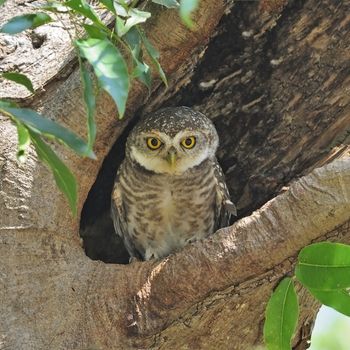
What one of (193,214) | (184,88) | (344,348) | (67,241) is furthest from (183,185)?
(344,348)

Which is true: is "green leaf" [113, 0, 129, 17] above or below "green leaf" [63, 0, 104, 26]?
below

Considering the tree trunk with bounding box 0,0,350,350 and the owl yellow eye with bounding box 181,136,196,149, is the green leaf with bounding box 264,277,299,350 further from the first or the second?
the owl yellow eye with bounding box 181,136,196,149

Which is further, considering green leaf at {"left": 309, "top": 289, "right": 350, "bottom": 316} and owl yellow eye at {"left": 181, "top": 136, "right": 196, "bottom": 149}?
owl yellow eye at {"left": 181, "top": 136, "right": 196, "bottom": 149}

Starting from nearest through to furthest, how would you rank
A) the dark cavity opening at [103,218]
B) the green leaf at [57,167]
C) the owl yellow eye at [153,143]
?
1. the green leaf at [57,167]
2. the owl yellow eye at [153,143]
3. the dark cavity opening at [103,218]

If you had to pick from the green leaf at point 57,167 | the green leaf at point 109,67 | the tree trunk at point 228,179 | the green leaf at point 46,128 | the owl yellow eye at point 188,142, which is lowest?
the owl yellow eye at point 188,142

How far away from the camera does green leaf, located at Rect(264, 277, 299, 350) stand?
2.21 m

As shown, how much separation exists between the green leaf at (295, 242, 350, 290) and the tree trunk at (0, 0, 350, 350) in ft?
0.59

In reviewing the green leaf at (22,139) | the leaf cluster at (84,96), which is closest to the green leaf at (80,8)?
the leaf cluster at (84,96)

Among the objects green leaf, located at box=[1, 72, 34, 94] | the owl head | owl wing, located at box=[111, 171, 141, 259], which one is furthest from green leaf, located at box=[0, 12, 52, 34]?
owl wing, located at box=[111, 171, 141, 259]

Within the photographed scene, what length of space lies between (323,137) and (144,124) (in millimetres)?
785

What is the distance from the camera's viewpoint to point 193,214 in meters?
3.51

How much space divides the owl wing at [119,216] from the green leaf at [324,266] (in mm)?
1481

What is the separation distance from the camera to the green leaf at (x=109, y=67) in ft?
4.83

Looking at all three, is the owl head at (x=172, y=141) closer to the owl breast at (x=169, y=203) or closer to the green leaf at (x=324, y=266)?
the owl breast at (x=169, y=203)
